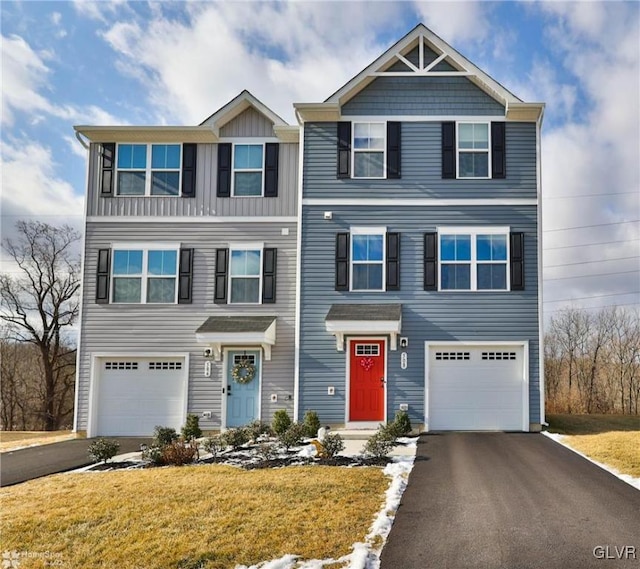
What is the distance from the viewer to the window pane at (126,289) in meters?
14.6

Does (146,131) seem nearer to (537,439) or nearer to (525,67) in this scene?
(525,67)

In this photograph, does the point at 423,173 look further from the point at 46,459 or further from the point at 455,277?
the point at 46,459

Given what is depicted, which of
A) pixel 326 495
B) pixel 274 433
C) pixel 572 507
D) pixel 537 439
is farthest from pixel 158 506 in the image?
pixel 537 439

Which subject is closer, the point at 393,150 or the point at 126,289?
the point at 393,150

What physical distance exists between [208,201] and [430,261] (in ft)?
18.9

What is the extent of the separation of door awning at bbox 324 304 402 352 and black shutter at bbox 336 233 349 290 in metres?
0.57

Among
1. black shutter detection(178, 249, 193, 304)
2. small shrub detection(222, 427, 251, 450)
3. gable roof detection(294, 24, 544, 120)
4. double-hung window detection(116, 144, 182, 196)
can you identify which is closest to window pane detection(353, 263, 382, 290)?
gable roof detection(294, 24, 544, 120)

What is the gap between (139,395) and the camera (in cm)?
1452

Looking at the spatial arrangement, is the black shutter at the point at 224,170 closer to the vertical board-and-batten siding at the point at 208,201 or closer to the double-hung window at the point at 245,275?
the vertical board-and-batten siding at the point at 208,201

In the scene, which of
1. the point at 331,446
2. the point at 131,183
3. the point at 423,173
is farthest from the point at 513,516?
the point at 131,183

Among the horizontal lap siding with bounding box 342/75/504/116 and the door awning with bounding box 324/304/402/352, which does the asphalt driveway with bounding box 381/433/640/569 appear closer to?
the door awning with bounding box 324/304/402/352

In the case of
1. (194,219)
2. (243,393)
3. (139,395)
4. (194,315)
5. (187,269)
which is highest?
(194,219)

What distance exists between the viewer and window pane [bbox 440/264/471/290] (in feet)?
45.1

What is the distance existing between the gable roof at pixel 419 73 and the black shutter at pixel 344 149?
324 millimetres
